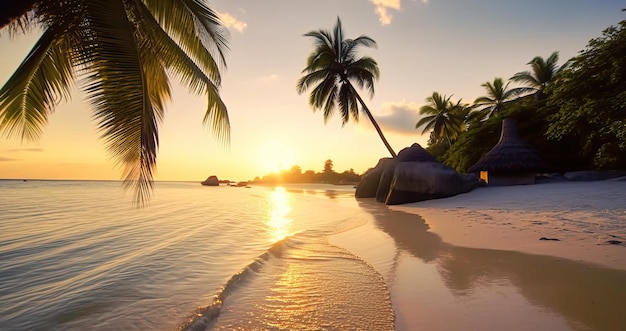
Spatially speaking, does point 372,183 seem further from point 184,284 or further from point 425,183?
point 184,284

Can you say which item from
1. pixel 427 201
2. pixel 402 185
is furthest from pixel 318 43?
pixel 427 201

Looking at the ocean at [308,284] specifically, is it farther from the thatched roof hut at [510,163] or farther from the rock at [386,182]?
the rock at [386,182]

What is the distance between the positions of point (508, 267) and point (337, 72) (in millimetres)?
20268

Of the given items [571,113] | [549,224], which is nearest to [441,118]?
[571,113]

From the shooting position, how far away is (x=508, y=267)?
162 inches

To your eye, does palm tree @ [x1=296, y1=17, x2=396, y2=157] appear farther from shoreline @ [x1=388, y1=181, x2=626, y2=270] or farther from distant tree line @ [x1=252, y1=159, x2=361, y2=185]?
distant tree line @ [x1=252, y1=159, x2=361, y2=185]

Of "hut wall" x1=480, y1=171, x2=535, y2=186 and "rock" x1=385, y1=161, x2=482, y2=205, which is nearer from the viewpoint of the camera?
"rock" x1=385, y1=161, x2=482, y2=205

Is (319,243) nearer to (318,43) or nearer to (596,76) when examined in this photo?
(596,76)

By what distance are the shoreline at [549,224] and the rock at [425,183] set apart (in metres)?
2.39

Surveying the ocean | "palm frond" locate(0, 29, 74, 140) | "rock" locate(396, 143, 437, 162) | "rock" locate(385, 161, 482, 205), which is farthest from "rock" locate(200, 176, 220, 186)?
"palm frond" locate(0, 29, 74, 140)

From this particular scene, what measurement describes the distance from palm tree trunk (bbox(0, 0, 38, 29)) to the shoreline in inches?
263

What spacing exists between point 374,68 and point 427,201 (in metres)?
11.8

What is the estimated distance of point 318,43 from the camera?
74.0ft

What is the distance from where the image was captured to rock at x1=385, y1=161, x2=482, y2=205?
48.4ft
